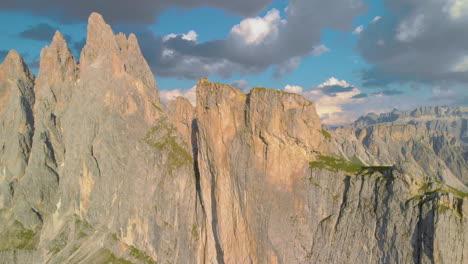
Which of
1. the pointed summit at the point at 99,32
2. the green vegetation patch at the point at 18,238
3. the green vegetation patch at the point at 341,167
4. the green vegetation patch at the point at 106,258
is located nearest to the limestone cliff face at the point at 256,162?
the green vegetation patch at the point at 341,167

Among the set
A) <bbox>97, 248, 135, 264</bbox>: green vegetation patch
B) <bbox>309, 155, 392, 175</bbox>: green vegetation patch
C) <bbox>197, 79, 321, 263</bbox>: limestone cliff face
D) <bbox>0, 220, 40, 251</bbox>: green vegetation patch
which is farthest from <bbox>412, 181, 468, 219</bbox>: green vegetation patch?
<bbox>0, 220, 40, 251</bbox>: green vegetation patch

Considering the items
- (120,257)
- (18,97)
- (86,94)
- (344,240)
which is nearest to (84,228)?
(120,257)

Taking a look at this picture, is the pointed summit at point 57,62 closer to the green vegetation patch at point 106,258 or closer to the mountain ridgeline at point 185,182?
the mountain ridgeline at point 185,182

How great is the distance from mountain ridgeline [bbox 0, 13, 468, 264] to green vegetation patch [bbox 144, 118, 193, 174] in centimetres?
35

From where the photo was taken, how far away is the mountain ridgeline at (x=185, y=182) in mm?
62844

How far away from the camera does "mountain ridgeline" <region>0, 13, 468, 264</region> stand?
206ft

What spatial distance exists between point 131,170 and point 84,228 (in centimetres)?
2246

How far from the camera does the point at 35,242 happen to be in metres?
108

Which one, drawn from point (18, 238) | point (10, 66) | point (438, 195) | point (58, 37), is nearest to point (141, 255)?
point (18, 238)

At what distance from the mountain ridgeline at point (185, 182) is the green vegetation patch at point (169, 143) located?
348mm

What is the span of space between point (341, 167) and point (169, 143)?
48.6 m

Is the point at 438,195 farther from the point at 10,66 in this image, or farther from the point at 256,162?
the point at 10,66

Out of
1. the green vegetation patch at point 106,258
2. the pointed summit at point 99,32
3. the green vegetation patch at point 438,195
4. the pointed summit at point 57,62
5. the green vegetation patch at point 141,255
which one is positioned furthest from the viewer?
the pointed summit at point 57,62

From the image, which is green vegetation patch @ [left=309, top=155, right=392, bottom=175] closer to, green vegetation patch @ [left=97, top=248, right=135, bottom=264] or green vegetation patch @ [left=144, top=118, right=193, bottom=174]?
green vegetation patch @ [left=144, top=118, right=193, bottom=174]
